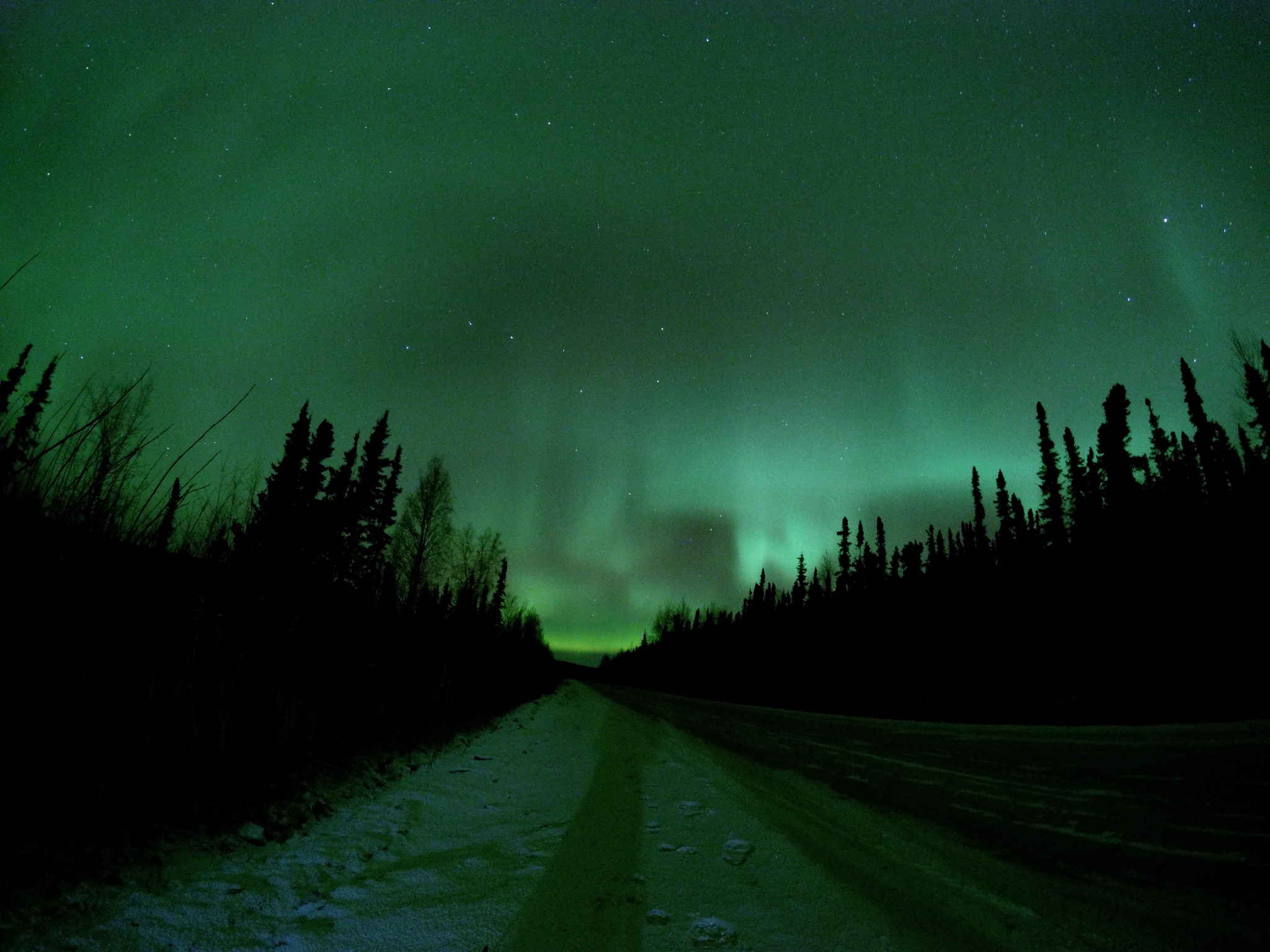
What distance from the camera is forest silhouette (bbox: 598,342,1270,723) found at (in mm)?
23391

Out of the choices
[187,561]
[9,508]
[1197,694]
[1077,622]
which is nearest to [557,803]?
[187,561]

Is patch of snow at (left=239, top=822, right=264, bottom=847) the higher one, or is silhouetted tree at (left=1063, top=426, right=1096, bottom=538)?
silhouetted tree at (left=1063, top=426, right=1096, bottom=538)

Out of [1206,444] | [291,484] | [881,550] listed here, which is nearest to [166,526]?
[291,484]

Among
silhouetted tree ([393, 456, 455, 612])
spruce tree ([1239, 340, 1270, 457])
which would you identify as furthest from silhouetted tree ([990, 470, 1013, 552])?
silhouetted tree ([393, 456, 455, 612])

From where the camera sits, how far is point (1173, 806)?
5715mm

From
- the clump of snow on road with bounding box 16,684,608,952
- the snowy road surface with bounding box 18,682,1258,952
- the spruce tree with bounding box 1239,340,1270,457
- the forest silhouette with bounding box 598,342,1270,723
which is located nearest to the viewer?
the clump of snow on road with bounding box 16,684,608,952

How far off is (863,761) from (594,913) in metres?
7.51

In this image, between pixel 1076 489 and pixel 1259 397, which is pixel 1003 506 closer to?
pixel 1076 489

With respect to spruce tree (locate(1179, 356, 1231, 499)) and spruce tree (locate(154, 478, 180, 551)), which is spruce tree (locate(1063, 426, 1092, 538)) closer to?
spruce tree (locate(1179, 356, 1231, 499))

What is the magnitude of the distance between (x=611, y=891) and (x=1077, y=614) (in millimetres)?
45631

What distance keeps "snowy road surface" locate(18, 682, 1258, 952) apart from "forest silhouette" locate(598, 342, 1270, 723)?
17.1 meters

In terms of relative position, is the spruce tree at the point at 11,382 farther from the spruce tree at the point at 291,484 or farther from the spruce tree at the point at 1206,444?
the spruce tree at the point at 1206,444

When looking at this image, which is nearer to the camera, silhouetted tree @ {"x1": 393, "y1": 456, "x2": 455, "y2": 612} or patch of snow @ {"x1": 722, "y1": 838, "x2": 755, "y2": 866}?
patch of snow @ {"x1": 722, "y1": 838, "x2": 755, "y2": 866}

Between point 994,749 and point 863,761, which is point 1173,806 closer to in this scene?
point 863,761
